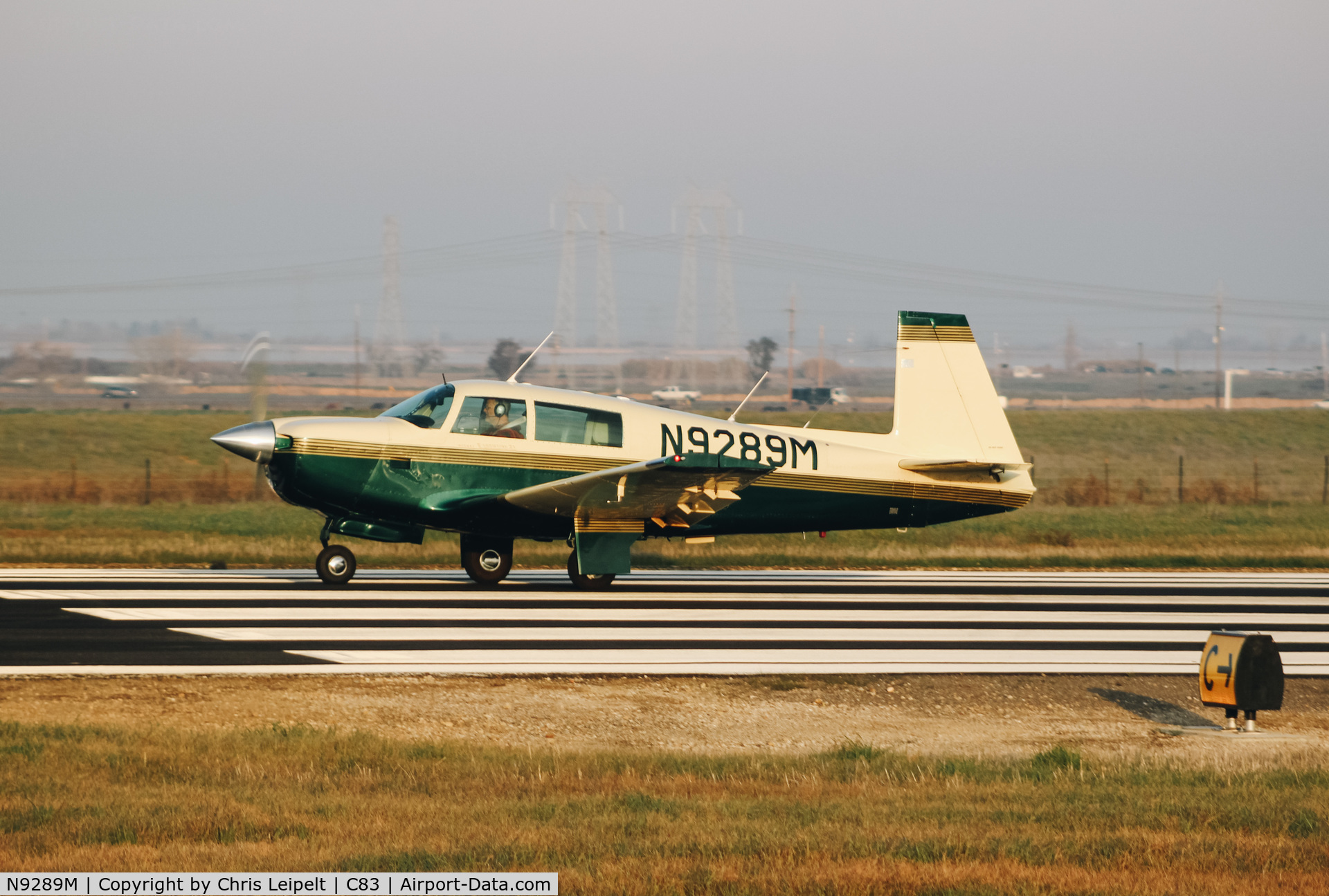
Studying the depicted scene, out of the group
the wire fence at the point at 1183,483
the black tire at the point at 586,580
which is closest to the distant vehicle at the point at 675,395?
the wire fence at the point at 1183,483

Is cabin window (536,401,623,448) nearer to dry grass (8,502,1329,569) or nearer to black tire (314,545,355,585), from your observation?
black tire (314,545,355,585)

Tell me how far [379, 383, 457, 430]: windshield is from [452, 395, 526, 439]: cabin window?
19 cm

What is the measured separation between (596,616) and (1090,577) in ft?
31.8

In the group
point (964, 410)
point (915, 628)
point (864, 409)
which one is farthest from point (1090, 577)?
point (864, 409)

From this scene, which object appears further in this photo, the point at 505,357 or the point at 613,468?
the point at 505,357

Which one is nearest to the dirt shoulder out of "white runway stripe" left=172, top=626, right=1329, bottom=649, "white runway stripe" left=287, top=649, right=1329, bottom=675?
"white runway stripe" left=287, top=649, right=1329, bottom=675

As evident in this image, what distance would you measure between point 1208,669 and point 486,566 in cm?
976

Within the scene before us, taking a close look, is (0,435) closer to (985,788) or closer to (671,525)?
(671,525)

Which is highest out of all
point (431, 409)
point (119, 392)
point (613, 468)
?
point (119, 392)

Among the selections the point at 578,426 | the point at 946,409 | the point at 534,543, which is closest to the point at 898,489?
the point at 946,409

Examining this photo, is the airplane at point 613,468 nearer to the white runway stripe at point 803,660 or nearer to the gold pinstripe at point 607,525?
the gold pinstripe at point 607,525

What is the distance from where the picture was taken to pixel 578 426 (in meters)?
16.3

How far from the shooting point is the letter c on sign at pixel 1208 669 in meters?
9.54

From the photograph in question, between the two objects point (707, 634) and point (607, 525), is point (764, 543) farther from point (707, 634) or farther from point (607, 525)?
point (707, 634)
